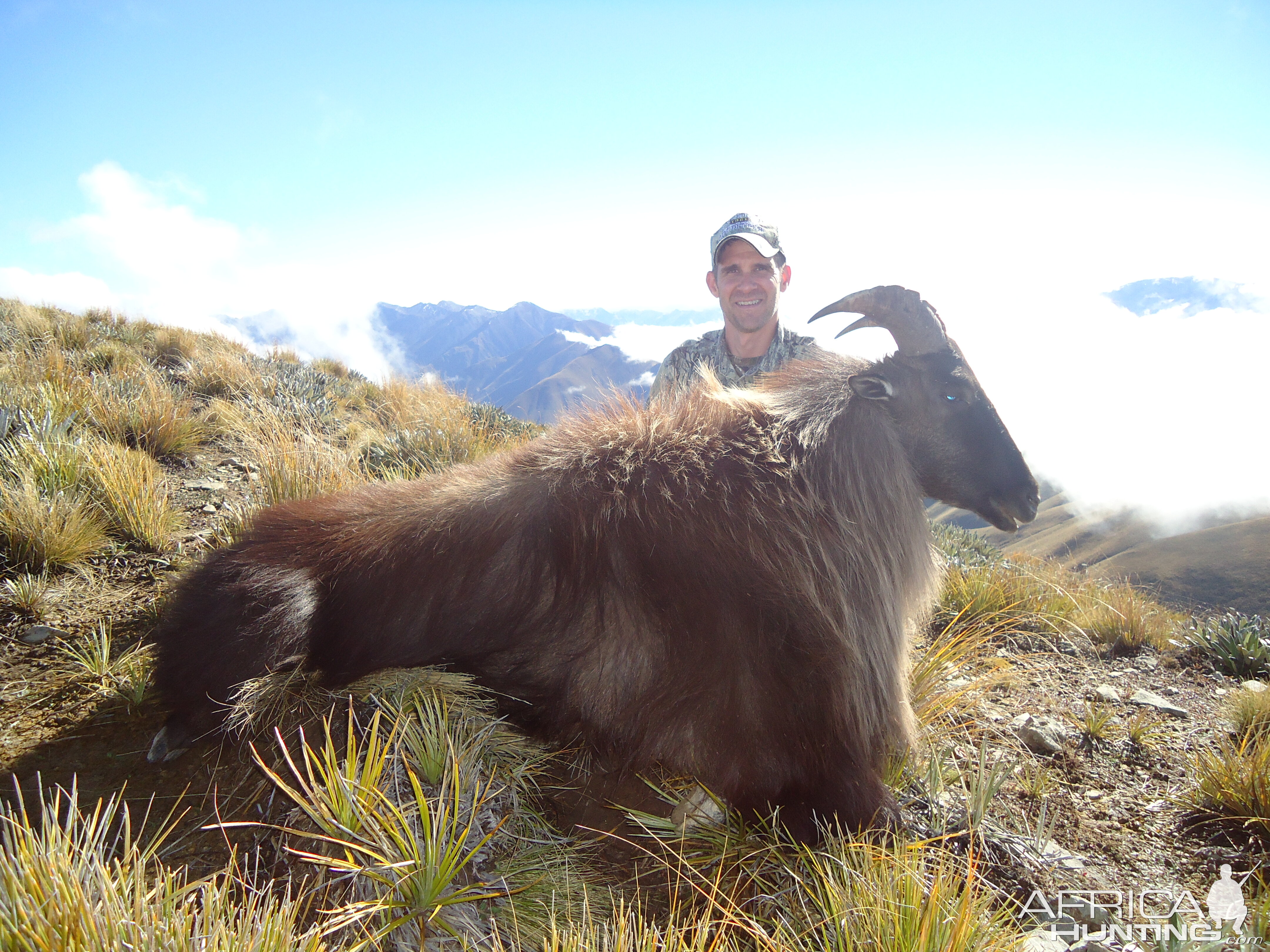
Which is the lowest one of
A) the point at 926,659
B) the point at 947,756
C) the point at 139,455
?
the point at 947,756

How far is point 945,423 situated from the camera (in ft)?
9.52

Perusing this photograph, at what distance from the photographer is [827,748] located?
7.36 feet

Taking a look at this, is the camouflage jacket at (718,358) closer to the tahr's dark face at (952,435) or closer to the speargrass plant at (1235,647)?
the tahr's dark face at (952,435)

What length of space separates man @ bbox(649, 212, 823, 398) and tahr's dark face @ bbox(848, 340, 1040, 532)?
1.85m

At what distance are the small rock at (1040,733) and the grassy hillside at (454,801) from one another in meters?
0.02

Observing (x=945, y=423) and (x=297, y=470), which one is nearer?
(x=945, y=423)

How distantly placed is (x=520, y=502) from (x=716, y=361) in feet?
11.4

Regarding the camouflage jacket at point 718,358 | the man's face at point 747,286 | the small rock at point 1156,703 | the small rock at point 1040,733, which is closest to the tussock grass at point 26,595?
the camouflage jacket at point 718,358

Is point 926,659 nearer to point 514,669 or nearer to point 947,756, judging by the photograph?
point 947,756

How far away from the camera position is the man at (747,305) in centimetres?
498

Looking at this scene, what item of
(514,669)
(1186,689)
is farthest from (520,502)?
(1186,689)

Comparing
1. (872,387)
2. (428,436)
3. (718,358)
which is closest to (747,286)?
(718,358)

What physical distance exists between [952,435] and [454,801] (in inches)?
101

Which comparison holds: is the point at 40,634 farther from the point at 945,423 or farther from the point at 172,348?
the point at 172,348
